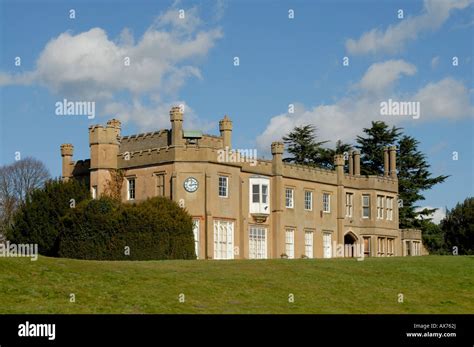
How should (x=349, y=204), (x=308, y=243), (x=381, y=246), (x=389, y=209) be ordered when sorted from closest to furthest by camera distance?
(x=308, y=243) < (x=349, y=204) < (x=381, y=246) < (x=389, y=209)

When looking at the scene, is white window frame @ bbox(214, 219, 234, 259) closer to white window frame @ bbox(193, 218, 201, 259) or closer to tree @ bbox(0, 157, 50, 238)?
white window frame @ bbox(193, 218, 201, 259)

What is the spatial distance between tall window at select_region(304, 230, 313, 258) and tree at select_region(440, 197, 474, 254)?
2114 cm

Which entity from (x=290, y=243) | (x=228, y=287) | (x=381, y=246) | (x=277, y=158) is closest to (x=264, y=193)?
(x=277, y=158)

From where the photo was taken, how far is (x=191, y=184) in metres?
49.1

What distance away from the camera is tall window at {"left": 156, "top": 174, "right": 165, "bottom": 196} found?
4994 cm

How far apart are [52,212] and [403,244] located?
29065 mm

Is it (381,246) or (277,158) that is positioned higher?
(277,158)

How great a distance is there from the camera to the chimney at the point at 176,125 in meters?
51.0

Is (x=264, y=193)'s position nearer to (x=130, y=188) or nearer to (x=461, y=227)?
(x=130, y=188)

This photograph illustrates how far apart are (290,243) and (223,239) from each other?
7438 millimetres

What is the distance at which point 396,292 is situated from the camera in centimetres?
2995

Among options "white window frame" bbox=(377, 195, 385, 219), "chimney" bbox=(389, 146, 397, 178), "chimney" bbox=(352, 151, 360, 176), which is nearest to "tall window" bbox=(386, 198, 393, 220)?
"white window frame" bbox=(377, 195, 385, 219)
